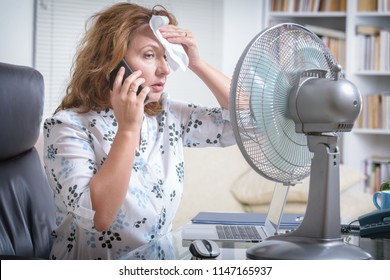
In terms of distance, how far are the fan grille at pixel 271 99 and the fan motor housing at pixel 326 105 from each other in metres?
0.03

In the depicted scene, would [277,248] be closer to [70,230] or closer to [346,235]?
[346,235]

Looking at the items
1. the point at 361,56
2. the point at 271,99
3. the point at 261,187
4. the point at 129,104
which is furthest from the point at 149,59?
the point at 361,56

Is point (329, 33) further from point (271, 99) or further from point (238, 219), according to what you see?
point (271, 99)

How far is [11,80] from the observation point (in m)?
1.30

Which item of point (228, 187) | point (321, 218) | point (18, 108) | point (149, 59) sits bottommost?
point (228, 187)

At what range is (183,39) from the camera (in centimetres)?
133

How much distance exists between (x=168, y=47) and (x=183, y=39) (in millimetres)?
82

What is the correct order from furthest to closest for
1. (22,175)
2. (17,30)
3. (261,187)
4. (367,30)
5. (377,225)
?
1. (367,30)
2. (17,30)
3. (261,187)
4. (22,175)
5. (377,225)

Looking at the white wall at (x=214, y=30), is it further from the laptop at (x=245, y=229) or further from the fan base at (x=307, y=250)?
the fan base at (x=307, y=250)

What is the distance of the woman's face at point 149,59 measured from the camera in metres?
1.25

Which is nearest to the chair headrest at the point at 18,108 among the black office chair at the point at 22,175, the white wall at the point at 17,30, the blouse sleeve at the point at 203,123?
the black office chair at the point at 22,175

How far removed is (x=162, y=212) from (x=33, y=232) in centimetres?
29

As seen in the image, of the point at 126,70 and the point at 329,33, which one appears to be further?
the point at 329,33

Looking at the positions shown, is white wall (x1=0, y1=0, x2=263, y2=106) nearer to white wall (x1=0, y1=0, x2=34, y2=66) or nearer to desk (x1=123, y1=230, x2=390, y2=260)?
white wall (x1=0, y1=0, x2=34, y2=66)
